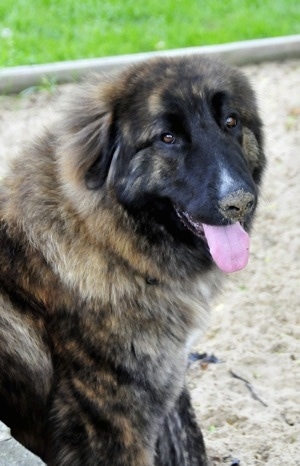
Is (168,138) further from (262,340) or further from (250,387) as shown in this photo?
(262,340)

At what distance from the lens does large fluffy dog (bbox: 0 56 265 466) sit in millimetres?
3482

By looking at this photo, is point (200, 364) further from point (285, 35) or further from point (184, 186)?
point (285, 35)

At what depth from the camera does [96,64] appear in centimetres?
743

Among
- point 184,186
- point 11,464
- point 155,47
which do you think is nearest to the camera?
point 11,464

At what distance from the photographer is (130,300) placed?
3.60 meters

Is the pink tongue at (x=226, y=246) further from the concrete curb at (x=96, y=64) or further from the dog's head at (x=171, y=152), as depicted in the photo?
the concrete curb at (x=96, y=64)

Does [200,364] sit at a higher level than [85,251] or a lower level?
lower

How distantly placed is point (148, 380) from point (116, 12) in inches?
224

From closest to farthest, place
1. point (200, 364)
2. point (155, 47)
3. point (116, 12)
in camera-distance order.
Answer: point (200, 364), point (155, 47), point (116, 12)

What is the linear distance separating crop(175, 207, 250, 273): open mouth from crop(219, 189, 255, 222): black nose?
4.9 inches

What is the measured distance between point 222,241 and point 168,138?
45 cm

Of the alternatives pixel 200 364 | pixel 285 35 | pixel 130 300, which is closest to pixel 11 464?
pixel 130 300

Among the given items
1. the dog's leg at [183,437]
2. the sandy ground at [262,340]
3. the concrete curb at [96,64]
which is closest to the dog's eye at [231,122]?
the dog's leg at [183,437]

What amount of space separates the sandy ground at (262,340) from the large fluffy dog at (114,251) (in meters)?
0.84
